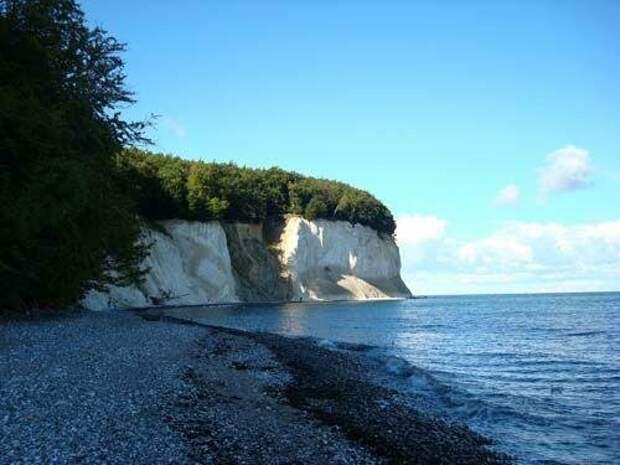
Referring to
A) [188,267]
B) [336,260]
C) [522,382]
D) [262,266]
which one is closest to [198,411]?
[522,382]

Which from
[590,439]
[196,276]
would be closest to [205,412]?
[590,439]

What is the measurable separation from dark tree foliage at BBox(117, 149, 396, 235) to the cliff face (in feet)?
7.12

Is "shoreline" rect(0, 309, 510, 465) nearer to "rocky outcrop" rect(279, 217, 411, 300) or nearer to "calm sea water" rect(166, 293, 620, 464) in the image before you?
"calm sea water" rect(166, 293, 620, 464)

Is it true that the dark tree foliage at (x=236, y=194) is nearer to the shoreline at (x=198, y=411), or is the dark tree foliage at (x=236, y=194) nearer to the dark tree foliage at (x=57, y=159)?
the dark tree foliage at (x=57, y=159)

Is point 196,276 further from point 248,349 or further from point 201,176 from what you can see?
point 248,349

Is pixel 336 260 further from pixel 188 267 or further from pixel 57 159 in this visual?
pixel 57 159

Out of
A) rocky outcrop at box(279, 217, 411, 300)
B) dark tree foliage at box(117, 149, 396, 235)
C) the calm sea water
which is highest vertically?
dark tree foliage at box(117, 149, 396, 235)

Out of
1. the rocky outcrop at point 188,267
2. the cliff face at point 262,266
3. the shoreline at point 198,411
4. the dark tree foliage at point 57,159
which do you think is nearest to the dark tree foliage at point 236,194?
the cliff face at point 262,266

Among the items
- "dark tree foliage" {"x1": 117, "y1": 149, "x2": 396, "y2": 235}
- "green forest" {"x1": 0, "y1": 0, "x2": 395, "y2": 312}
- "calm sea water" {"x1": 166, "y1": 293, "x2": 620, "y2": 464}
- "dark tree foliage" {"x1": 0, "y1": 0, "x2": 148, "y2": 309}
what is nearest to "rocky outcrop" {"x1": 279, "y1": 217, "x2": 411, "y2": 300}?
"dark tree foliage" {"x1": 117, "y1": 149, "x2": 396, "y2": 235}

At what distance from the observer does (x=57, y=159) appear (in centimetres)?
2525

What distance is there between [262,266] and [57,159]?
74.9 m

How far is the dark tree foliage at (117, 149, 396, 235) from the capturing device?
80.2 meters

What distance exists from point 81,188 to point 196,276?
190ft

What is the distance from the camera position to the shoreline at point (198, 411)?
9.96 meters
